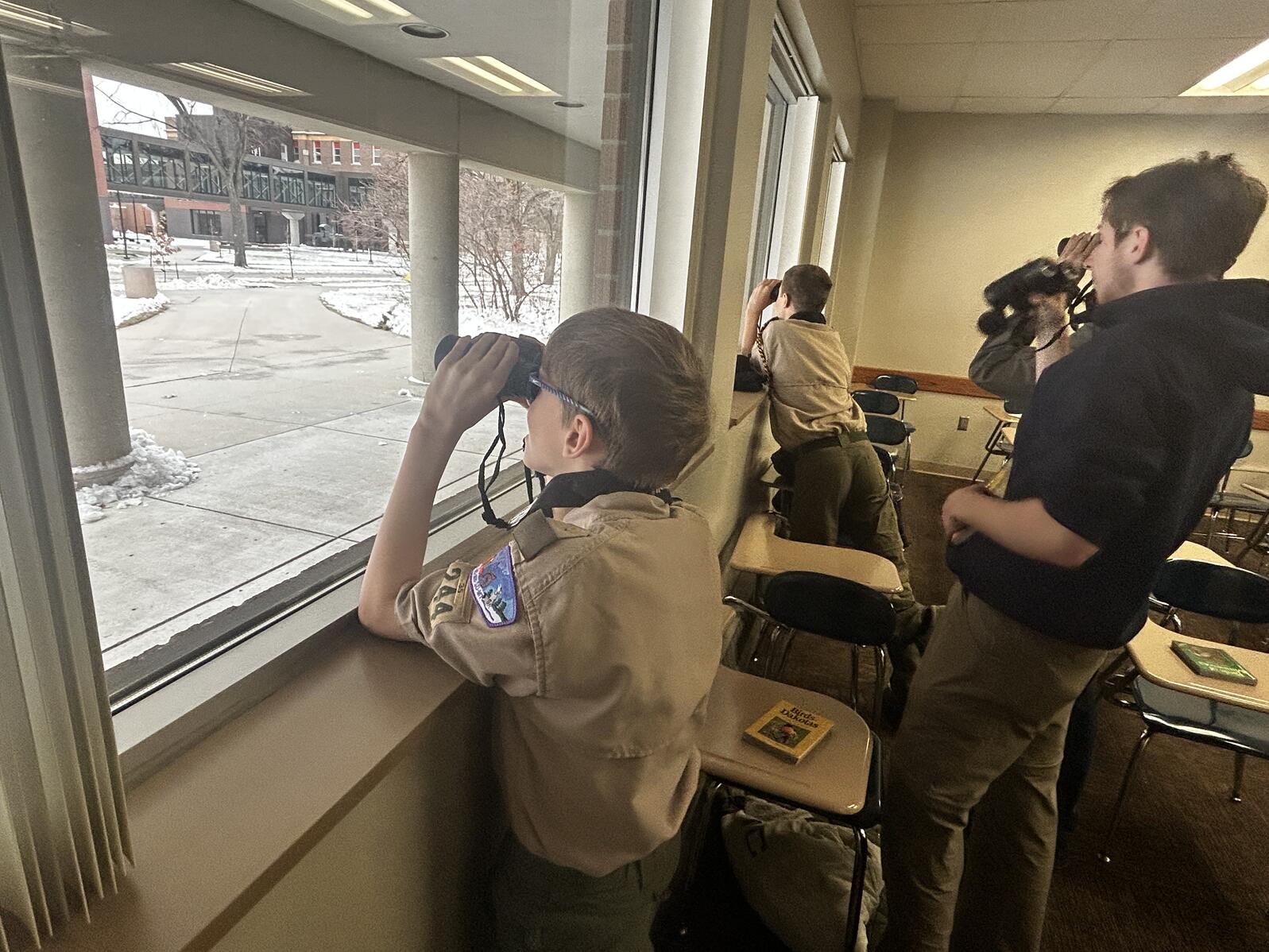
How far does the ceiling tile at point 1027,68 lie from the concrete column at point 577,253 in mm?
3052

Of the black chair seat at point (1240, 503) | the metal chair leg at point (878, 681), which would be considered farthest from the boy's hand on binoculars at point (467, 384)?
the black chair seat at point (1240, 503)

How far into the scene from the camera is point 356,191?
92 centimetres

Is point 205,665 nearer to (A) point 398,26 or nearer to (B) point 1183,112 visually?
(A) point 398,26

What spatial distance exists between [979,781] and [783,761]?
428 millimetres

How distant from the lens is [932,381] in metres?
5.79

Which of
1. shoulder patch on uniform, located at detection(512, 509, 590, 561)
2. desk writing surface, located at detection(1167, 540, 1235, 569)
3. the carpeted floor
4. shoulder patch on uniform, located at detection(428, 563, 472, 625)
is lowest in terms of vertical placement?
the carpeted floor

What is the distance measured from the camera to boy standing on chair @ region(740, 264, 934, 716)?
2.58m

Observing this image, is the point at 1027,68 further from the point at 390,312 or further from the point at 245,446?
the point at 245,446

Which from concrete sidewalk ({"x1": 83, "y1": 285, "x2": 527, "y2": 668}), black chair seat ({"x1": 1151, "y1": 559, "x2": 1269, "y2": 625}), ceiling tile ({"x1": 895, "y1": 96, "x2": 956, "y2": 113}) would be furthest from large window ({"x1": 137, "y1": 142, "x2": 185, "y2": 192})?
ceiling tile ({"x1": 895, "y1": 96, "x2": 956, "y2": 113})

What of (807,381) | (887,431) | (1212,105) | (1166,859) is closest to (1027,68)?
(1212,105)

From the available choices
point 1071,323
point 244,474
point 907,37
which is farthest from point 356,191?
point 907,37

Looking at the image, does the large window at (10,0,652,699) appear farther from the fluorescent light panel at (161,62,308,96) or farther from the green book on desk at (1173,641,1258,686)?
the green book on desk at (1173,641,1258,686)

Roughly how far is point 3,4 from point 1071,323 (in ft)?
5.33

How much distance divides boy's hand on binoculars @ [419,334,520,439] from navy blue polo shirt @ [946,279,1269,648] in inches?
34.3
